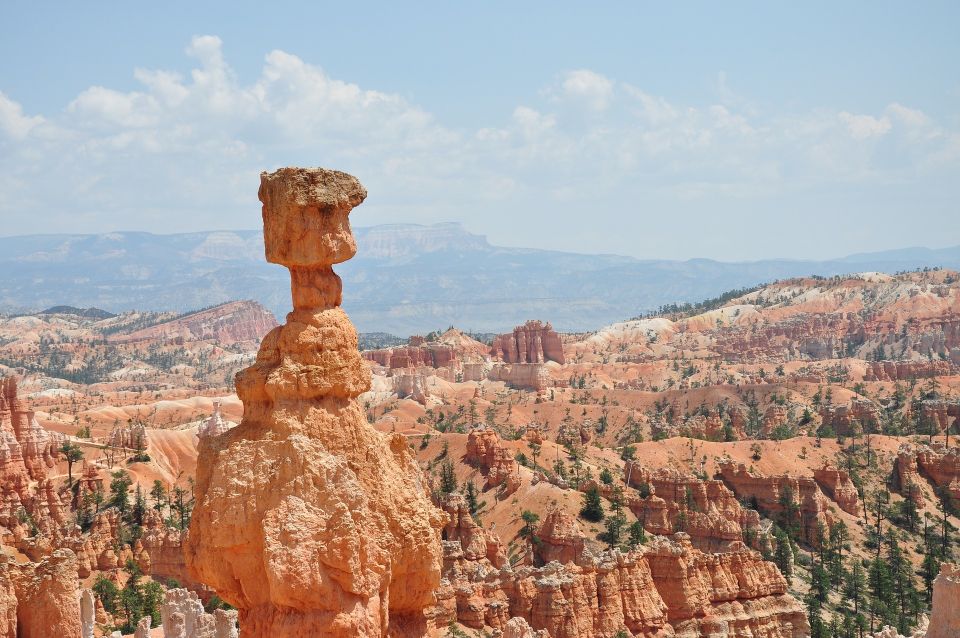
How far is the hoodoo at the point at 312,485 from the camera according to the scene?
1240cm

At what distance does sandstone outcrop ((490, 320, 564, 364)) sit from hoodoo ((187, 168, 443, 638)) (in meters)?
144

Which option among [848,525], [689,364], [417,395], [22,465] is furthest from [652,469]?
[689,364]

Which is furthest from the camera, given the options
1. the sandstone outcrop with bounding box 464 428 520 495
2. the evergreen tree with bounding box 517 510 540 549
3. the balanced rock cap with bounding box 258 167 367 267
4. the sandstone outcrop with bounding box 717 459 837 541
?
the sandstone outcrop with bounding box 717 459 837 541

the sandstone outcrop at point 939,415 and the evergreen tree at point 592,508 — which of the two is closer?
the evergreen tree at point 592,508

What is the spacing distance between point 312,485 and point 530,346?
492ft

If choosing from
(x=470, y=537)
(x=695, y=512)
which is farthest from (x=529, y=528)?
(x=695, y=512)

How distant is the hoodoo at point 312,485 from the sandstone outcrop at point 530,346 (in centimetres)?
14379

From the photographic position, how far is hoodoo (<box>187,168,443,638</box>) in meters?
12.4

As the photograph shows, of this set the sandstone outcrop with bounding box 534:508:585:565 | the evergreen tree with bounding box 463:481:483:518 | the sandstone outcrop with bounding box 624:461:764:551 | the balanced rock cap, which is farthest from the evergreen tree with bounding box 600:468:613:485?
the balanced rock cap

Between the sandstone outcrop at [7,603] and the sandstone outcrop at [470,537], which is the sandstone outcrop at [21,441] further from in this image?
the sandstone outcrop at [7,603]

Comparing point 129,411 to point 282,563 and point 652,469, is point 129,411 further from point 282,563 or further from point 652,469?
point 282,563

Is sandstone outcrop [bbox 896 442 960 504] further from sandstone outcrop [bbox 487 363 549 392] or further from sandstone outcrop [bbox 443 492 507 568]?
sandstone outcrop [bbox 487 363 549 392]

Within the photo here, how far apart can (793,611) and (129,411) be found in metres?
85.9

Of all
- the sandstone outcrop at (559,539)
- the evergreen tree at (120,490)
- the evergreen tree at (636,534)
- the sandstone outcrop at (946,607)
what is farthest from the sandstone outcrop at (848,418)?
the sandstone outcrop at (946,607)
